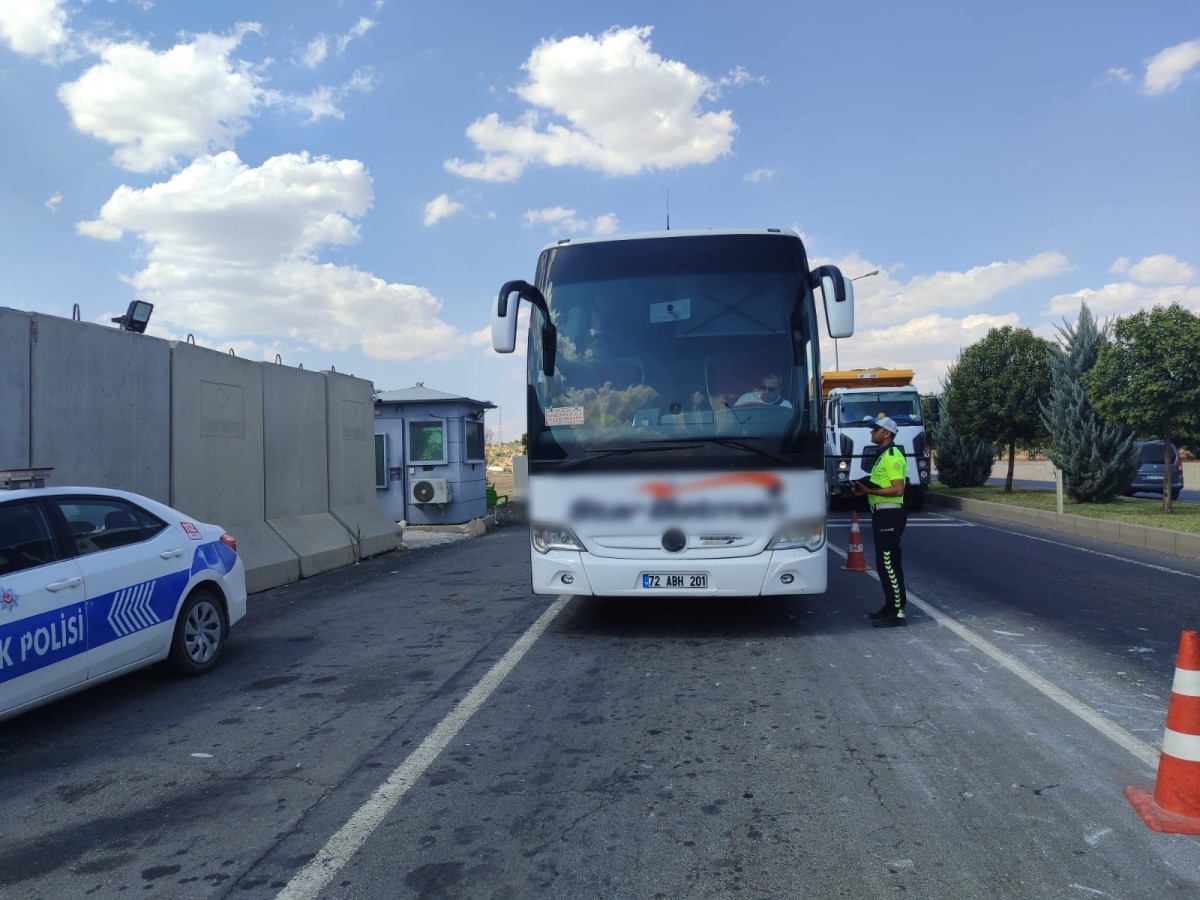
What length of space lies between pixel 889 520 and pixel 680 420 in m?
2.25

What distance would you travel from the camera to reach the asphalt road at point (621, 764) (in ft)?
11.1

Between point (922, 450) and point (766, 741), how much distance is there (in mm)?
19110

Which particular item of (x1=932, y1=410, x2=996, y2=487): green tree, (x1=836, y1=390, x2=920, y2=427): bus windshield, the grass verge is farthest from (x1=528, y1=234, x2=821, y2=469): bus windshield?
(x1=932, y1=410, x2=996, y2=487): green tree

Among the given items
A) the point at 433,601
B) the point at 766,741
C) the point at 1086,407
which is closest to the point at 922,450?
the point at 1086,407

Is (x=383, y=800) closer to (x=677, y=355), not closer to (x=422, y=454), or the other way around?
(x=677, y=355)

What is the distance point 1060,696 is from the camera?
18.2ft

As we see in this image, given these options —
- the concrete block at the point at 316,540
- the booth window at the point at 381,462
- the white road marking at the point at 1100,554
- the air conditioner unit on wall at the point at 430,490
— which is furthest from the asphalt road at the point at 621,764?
the booth window at the point at 381,462

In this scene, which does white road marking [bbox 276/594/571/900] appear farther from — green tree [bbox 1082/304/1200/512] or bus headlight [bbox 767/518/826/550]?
green tree [bbox 1082/304/1200/512]

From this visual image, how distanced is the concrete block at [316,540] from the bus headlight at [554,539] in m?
Result: 5.76

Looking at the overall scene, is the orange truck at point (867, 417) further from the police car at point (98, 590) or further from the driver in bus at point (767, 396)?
the police car at point (98, 590)

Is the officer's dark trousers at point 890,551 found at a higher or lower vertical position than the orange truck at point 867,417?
lower

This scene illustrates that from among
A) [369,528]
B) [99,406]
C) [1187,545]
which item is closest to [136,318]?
[99,406]

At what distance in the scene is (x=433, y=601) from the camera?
981 cm

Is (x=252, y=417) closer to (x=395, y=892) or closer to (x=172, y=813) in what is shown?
(x=172, y=813)
